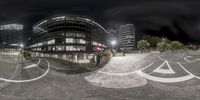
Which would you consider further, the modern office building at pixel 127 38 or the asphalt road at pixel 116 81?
the asphalt road at pixel 116 81

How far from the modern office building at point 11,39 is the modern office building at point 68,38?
149 mm

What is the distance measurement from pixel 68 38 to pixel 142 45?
112cm

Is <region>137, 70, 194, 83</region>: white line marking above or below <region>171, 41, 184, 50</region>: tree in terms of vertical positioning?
below

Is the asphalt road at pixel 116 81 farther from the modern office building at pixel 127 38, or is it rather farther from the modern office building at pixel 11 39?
the modern office building at pixel 11 39

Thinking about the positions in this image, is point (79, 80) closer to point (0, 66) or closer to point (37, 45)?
point (37, 45)

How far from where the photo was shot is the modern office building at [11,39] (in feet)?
8.42

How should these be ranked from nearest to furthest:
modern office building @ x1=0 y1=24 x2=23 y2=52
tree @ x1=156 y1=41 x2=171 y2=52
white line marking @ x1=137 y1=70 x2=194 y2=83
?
modern office building @ x1=0 y1=24 x2=23 y2=52, tree @ x1=156 y1=41 x2=171 y2=52, white line marking @ x1=137 y1=70 x2=194 y2=83

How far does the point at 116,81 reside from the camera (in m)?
2.91

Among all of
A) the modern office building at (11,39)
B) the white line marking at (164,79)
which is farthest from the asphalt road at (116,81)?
the modern office building at (11,39)

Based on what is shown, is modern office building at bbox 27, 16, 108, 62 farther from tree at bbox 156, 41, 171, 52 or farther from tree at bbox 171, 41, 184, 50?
tree at bbox 171, 41, 184, 50

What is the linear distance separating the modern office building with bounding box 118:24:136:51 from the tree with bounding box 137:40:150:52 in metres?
0.08

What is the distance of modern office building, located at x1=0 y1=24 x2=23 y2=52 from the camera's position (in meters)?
2.57

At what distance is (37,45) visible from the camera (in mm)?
2492

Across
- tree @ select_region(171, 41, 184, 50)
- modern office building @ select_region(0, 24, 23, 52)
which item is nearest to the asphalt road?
tree @ select_region(171, 41, 184, 50)
